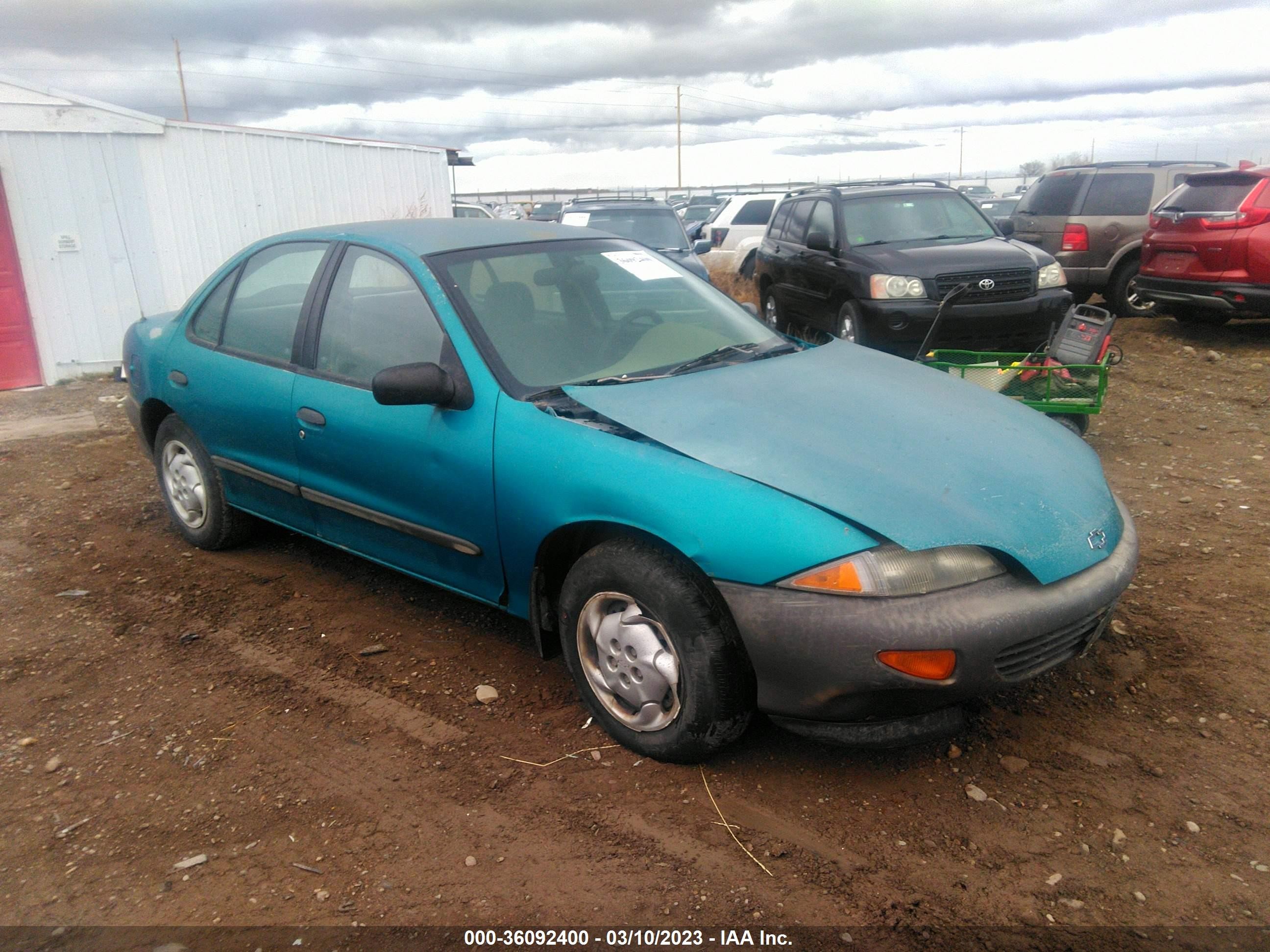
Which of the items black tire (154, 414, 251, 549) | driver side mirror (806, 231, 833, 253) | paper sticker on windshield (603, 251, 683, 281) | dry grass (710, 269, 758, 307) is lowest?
dry grass (710, 269, 758, 307)

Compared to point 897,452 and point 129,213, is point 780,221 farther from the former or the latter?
point 897,452

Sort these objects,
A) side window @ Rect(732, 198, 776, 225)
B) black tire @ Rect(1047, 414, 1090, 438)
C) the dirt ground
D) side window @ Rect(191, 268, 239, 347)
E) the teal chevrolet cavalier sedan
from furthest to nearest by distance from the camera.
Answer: side window @ Rect(732, 198, 776, 225)
black tire @ Rect(1047, 414, 1090, 438)
side window @ Rect(191, 268, 239, 347)
the teal chevrolet cavalier sedan
the dirt ground

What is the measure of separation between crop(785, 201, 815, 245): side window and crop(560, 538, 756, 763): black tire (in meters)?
7.61

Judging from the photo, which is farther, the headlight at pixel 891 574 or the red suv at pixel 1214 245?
the red suv at pixel 1214 245

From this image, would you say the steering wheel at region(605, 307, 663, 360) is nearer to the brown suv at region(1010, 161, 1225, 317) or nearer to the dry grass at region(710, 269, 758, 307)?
the brown suv at region(1010, 161, 1225, 317)

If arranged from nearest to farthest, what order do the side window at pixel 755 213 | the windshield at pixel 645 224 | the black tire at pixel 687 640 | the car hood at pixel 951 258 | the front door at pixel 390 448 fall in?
the black tire at pixel 687 640 < the front door at pixel 390 448 < the car hood at pixel 951 258 < the windshield at pixel 645 224 < the side window at pixel 755 213

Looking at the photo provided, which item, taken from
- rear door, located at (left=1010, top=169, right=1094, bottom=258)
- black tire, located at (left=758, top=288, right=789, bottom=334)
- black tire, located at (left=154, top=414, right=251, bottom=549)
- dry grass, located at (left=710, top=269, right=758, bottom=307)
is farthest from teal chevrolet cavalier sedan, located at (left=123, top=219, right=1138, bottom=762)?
dry grass, located at (left=710, top=269, right=758, bottom=307)

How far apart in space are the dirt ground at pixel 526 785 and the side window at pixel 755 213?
14.1 meters

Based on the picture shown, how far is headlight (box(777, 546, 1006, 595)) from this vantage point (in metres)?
2.59

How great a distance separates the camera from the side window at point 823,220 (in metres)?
9.33

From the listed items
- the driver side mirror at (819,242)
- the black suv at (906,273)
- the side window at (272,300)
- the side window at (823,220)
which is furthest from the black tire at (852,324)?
the side window at (272,300)

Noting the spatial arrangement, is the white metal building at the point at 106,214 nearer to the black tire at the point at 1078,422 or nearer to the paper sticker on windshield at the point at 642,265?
the paper sticker on windshield at the point at 642,265

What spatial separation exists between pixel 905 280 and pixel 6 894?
7402 millimetres

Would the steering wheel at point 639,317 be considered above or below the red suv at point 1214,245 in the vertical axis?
above
